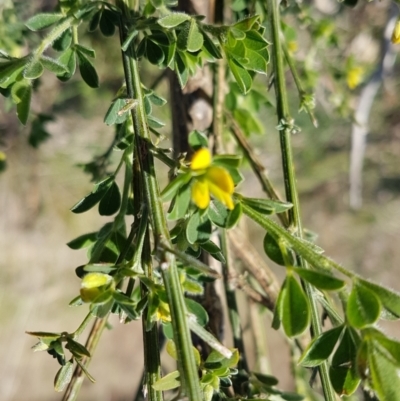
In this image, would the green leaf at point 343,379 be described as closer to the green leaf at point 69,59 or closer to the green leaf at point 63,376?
the green leaf at point 63,376

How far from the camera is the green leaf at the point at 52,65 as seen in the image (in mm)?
464

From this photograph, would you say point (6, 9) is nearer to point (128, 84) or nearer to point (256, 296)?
point (128, 84)

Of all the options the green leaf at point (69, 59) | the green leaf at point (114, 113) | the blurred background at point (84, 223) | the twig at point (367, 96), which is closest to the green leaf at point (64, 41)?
the green leaf at point (69, 59)

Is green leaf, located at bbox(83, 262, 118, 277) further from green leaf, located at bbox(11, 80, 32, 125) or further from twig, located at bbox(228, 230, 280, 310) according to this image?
twig, located at bbox(228, 230, 280, 310)

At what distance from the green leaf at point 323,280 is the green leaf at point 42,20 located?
0.39 metres

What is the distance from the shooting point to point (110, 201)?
54 cm

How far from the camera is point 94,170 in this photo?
2.58ft

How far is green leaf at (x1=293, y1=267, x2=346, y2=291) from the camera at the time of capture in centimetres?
33

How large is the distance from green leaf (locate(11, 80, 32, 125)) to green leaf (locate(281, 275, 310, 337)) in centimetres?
32

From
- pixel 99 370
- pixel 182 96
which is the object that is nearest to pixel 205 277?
pixel 182 96

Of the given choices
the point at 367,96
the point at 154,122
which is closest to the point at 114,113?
the point at 154,122

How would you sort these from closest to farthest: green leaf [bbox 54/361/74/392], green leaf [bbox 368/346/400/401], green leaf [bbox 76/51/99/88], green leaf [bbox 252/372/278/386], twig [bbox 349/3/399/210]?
green leaf [bbox 368/346/400/401] → green leaf [bbox 54/361/74/392] → green leaf [bbox 76/51/99/88] → green leaf [bbox 252/372/278/386] → twig [bbox 349/3/399/210]

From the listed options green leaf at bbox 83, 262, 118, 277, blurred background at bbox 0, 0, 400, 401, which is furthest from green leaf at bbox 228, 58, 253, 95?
blurred background at bbox 0, 0, 400, 401

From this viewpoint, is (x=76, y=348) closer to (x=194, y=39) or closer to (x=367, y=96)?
(x=194, y=39)
